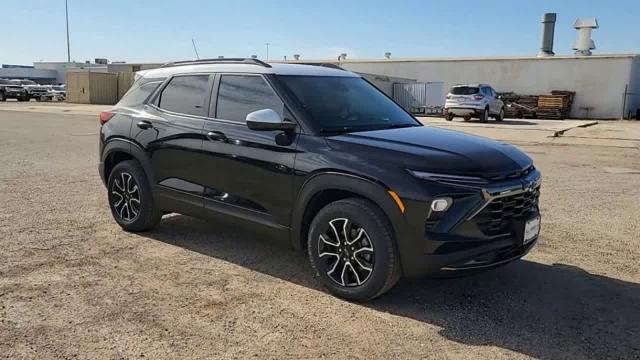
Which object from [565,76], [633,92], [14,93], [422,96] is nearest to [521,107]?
[565,76]

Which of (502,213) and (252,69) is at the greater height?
(252,69)

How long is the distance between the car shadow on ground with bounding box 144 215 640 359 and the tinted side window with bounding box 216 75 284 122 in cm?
132

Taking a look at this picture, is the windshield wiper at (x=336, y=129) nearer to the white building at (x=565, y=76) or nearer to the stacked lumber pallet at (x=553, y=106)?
the stacked lumber pallet at (x=553, y=106)

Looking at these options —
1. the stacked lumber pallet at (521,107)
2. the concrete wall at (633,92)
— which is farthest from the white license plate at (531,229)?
the concrete wall at (633,92)

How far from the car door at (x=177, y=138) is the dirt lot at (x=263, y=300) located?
0.55 meters

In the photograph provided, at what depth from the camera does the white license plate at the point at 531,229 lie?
416 centimetres

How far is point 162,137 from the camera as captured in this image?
5.44m

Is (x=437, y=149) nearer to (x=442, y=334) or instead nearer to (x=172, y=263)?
(x=442, y=334)

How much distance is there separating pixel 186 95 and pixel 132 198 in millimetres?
1257

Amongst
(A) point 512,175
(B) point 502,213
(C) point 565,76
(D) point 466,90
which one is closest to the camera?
(B) point 502,213

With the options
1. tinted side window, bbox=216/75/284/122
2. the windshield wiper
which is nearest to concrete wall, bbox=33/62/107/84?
tinted side window, bbox=216/75/284/122

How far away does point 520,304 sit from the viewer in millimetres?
4215

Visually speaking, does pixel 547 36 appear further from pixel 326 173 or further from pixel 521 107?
pixel 326 173

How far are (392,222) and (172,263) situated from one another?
218 cm
